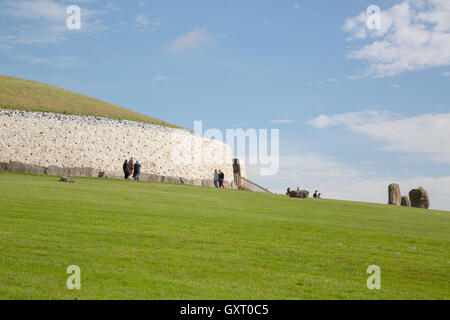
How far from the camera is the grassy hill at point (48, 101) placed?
46.9 m

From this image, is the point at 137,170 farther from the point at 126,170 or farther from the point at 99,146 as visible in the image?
the point at 99,146

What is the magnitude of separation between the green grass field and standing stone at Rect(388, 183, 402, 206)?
855 inches

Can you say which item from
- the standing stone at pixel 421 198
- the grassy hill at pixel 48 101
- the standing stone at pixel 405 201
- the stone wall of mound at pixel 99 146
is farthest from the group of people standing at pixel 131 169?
the standing stone at pixel 421 198

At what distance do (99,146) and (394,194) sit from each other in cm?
2692

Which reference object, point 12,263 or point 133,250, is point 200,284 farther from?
point 12,263

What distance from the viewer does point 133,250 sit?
11.5 meters

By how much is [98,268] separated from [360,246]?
7873 mm

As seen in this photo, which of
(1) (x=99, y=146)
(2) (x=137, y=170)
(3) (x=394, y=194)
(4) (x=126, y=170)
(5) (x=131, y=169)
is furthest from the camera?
(1) (x=99, y=146)

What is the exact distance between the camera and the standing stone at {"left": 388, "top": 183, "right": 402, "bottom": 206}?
39906 millimetres

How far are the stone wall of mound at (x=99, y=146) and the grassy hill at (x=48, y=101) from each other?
7.09 ft

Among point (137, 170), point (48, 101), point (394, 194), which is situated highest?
point (48, 101)

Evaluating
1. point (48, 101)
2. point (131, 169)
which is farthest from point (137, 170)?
point (48, 101)

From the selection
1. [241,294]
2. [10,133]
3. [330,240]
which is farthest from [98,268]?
[10,133]

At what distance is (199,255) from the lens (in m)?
11.5
